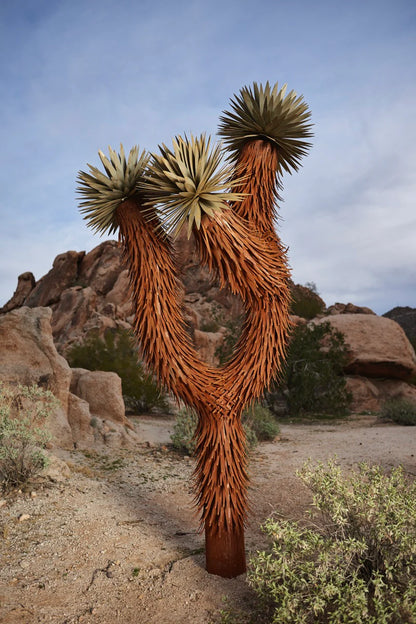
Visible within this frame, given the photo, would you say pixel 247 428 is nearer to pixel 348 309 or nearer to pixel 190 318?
pixel 190 318

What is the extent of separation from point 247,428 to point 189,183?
22.1ft

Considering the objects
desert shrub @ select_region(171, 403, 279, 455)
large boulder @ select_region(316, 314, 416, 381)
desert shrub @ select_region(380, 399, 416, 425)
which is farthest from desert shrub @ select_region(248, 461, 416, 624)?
large boulder @ select_region(316, 314, 416, 381)

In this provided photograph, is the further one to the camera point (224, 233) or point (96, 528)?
point (96, 528)

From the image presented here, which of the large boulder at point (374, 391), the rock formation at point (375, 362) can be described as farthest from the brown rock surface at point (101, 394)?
the rock formation at point (375, 362)

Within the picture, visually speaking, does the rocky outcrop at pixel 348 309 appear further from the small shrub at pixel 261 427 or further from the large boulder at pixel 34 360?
the large boulder at pixel 34 360

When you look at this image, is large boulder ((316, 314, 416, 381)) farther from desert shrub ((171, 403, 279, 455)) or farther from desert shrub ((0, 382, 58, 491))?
desert shrub ((0, 382, 58, 491))

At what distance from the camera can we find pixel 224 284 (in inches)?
161

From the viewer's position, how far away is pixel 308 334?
16.4 meters

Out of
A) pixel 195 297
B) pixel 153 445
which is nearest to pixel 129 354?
pixel 153 445

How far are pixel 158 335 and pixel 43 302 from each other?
3330 cm

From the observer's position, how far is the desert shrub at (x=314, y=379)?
15.7m

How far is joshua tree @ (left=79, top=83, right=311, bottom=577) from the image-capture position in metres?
4.05

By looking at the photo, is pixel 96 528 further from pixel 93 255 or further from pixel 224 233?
pixel 93 255

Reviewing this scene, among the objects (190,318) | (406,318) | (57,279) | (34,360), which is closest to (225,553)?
(34,360)
